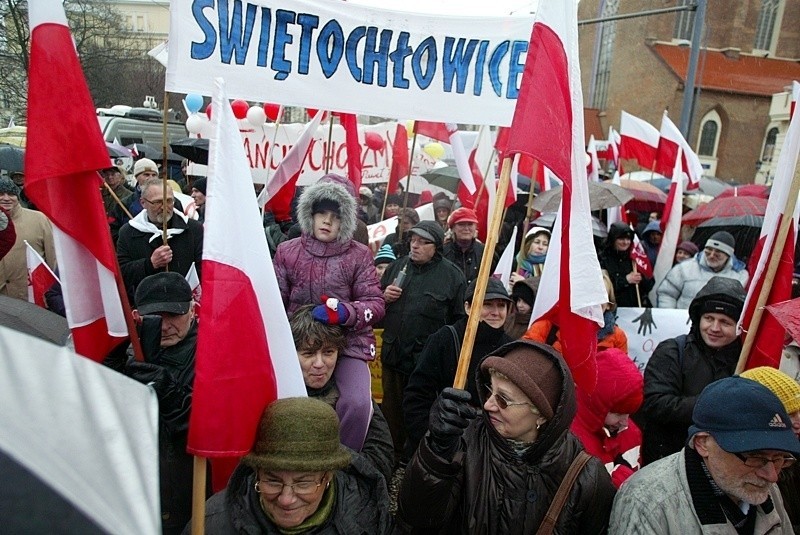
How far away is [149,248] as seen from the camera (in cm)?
416

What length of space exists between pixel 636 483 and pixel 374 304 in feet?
5.14

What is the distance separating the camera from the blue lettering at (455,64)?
3.71 metres

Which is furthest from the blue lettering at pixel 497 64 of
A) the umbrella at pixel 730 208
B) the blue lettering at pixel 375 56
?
the umbrella at pixel 730 208

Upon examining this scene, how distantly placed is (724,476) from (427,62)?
2.67 m

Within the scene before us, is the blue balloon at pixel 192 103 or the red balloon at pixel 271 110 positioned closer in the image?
the red balloon at pixel 271 110

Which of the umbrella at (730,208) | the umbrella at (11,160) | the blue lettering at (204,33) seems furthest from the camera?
the umbrella at (11,160)

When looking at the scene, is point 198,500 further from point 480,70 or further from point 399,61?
point 480,70

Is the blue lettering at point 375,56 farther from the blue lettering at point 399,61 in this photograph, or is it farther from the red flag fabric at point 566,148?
the red flag fabric at point 566,148

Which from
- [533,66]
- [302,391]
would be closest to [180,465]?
[302,391]

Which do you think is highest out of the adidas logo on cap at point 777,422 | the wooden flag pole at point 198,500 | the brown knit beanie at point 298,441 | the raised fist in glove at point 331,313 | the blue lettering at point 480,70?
the blue lettering at point 480,70

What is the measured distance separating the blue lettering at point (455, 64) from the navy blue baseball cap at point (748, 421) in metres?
2.43

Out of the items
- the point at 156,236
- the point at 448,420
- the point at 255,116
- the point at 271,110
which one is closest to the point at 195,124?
the point at 271,110

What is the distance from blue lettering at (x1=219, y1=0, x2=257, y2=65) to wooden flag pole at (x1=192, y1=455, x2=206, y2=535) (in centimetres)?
215

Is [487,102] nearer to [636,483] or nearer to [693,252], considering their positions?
[636,483]
